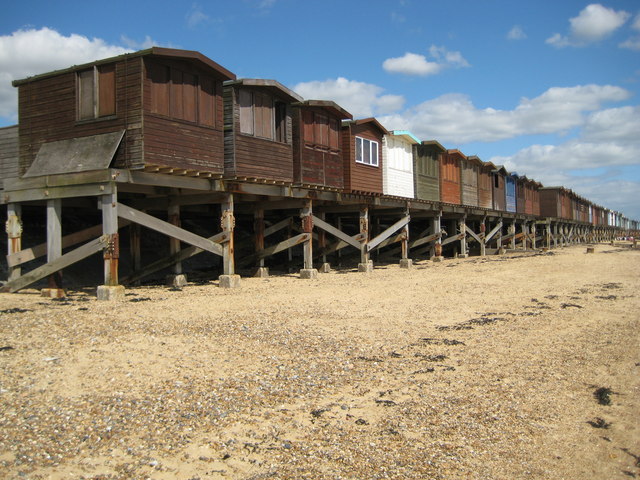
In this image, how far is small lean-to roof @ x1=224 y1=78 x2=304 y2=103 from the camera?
14.5 metres

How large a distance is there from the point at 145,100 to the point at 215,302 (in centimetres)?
492

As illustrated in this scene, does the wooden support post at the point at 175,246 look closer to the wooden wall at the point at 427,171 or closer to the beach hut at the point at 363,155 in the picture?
the beach hut at the point at 363,155

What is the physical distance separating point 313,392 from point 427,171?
21434 mm

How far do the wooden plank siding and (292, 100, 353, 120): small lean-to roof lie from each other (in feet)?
27.0

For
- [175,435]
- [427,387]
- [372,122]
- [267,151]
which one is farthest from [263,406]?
[372,122]

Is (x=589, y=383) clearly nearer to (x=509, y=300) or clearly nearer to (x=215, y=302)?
(x=509, y=300)

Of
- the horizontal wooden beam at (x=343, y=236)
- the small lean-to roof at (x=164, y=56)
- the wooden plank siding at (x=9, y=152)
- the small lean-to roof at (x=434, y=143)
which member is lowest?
the horizontal wooden beam at (x=343, y=236)

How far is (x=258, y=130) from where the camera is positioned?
595 inches

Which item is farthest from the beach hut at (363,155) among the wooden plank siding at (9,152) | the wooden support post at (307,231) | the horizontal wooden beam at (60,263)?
the wooden plank siding at (9,152)

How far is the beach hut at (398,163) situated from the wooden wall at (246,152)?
23.0ft

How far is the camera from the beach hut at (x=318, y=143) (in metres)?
17.0

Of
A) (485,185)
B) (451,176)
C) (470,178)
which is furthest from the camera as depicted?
(485,185)

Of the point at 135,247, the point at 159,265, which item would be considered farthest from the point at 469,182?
the point at 135,247

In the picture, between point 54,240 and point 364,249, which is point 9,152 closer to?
point 54,240
